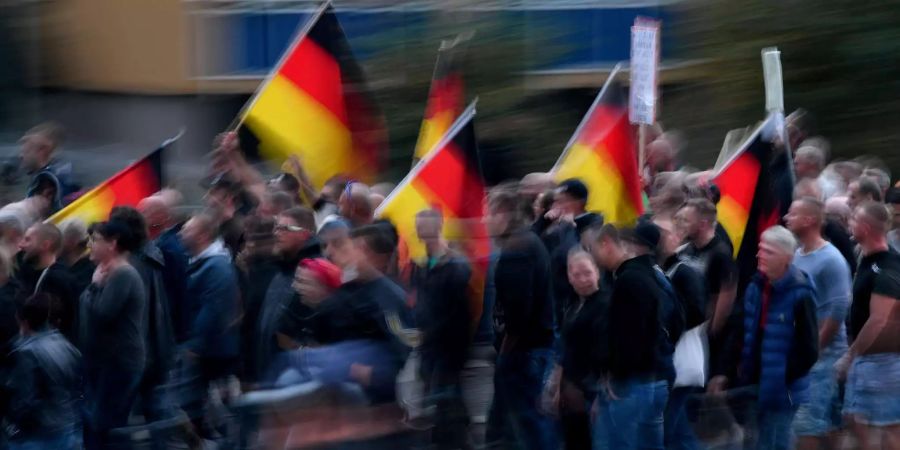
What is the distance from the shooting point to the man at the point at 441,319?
32.4 ft

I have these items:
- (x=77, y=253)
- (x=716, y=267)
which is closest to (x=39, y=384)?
(x=77, y=253)

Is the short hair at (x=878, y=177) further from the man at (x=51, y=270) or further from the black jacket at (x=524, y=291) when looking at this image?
the man at (x=51, y=270)

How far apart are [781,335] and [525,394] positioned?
157 centimetres

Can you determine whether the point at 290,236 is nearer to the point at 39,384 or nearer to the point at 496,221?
the point at 496,221

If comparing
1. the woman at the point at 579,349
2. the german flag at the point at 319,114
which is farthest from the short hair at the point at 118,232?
the woman at the point at 579,349

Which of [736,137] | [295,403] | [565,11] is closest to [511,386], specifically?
[295,403]

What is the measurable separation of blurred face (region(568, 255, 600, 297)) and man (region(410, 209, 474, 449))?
613 millimetres

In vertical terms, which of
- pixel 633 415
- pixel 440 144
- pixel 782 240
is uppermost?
pixel 440 144

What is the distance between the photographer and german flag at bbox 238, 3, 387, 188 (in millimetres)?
9797

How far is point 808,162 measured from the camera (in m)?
12.5

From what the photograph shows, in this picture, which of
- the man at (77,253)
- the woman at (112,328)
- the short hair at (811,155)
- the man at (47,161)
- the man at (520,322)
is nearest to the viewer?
the woman at (112,328)

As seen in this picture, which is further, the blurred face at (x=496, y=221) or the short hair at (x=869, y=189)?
the short hair at (x=869, y=189)

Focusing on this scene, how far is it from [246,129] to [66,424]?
197 cm

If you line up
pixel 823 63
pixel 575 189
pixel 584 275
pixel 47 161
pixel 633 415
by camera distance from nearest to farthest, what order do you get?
pixel 633 415, pixel 584 275, pixel 575 189, pixel 47 161, pixel 823 63
